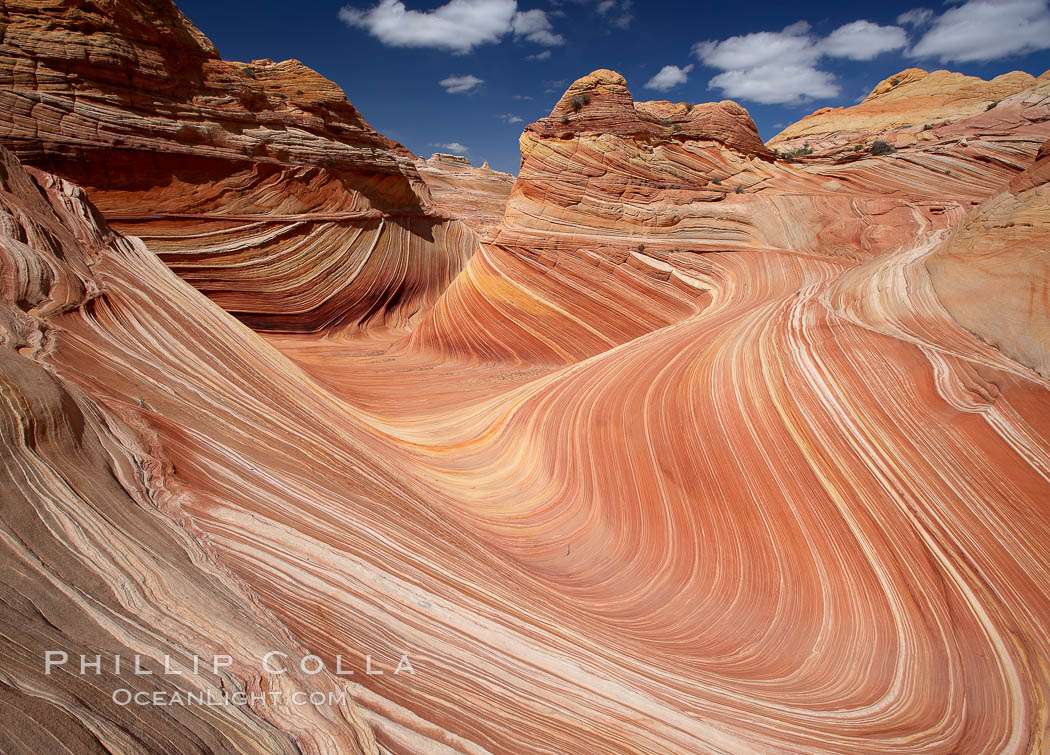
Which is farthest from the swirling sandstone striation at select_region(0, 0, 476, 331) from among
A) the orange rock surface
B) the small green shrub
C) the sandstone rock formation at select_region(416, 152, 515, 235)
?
the small green shrub

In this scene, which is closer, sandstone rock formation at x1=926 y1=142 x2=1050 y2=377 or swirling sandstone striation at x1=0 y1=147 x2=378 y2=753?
swirling sandstone striation at x1=0 y1=147 x2=378 y2=753

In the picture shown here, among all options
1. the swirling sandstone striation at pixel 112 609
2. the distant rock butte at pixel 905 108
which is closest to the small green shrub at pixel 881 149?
the distant rock butte at pixel 905 108

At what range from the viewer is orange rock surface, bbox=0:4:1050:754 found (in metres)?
1.60

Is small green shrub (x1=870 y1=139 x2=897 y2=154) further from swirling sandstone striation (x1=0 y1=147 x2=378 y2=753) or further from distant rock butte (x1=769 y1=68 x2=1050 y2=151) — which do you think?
swirling sandstone striation (x1=0 y1=147 x2=378 y2=753)

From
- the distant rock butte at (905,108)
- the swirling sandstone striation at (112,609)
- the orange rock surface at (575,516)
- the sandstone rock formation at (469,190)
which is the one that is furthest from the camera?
the sandstone rock formation at (469,190)

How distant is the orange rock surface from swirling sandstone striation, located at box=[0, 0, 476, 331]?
4.75 m

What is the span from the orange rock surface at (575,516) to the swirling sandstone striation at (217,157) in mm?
4749

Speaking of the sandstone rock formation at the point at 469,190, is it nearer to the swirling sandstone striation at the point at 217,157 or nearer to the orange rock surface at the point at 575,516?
the swirling sandstone striation at the point at 217,157

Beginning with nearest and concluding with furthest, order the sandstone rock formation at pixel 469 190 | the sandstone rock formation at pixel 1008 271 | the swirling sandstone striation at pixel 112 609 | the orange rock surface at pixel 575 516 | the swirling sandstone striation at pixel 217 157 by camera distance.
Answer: the swirling sandstone striation at pixel 112 609 → the orange rock surface at pixel 575 516 → the sandstone rock formation at pixel 1008 271 → the swirling sandstone striation at pixel 217 157 → the sandstone rock formation at pixel 469 190

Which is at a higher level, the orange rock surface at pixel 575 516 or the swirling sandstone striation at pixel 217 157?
the swirling sandstone striation at pixel 217 157

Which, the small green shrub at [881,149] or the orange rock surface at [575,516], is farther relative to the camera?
the small green shrub at [881,149]

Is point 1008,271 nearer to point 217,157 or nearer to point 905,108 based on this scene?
point 217,157

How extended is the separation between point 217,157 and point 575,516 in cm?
1091

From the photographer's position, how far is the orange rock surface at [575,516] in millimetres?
1596
